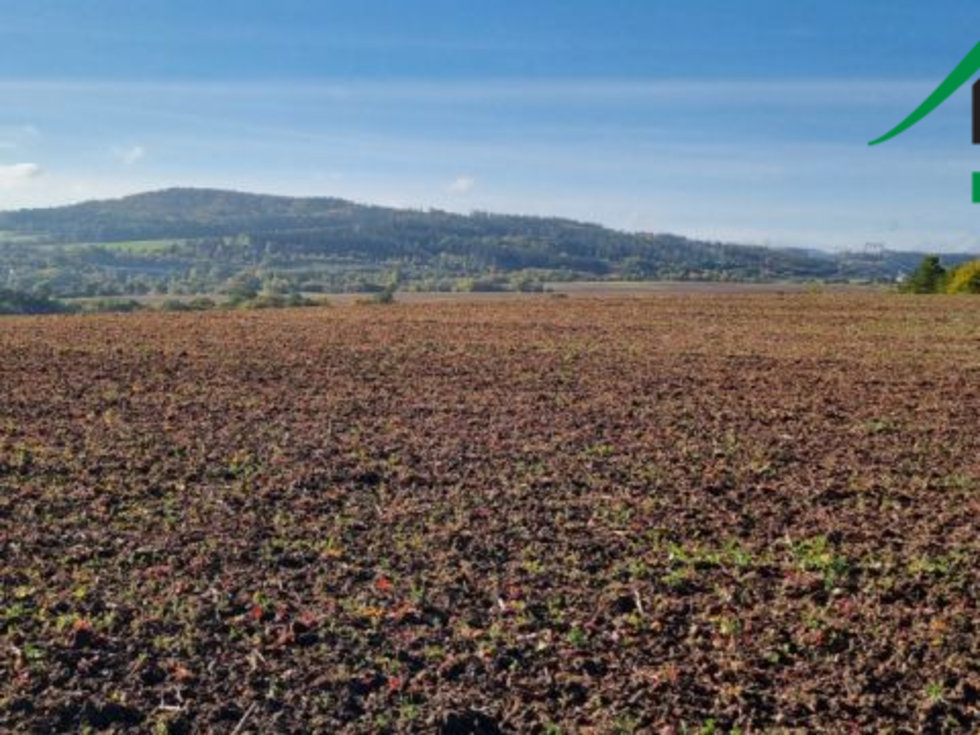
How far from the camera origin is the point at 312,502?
8430 mm

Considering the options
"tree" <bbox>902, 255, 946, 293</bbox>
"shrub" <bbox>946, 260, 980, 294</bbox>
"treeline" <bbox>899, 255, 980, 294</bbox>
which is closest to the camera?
"shrub" <bbox>946, 260, 980, 294</bbox>

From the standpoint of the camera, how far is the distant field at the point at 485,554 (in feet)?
16.6

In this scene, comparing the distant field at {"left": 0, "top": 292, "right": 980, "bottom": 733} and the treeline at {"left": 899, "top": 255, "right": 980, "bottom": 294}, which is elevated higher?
the treeline at {"left": 899, "top": 255, "right": 980, "bottom": 294}

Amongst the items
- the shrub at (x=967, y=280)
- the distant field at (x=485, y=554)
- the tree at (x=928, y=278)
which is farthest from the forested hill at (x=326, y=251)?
the distant field at (x=485, y=554)

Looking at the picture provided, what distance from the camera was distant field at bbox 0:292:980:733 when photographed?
16.6 feet

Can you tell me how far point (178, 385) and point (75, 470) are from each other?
553 cm

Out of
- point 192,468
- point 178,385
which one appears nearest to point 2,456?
point 192,468

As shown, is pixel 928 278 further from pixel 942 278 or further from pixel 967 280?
pixel 967 280

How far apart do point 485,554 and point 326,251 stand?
16327cm

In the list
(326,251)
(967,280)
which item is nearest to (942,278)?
(967,280)

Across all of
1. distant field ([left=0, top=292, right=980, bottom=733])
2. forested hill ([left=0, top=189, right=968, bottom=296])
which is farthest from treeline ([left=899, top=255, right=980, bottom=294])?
forested hill ([left=0, top=189, right=968, bottom=296])

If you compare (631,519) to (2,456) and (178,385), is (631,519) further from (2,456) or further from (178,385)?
(178,385)

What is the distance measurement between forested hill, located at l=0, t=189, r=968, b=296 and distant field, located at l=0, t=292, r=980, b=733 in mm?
94631

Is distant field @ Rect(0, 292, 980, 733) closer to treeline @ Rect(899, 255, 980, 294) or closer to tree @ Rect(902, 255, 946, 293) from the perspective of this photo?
treeline @ Rect(899, 255, 980, 294)
